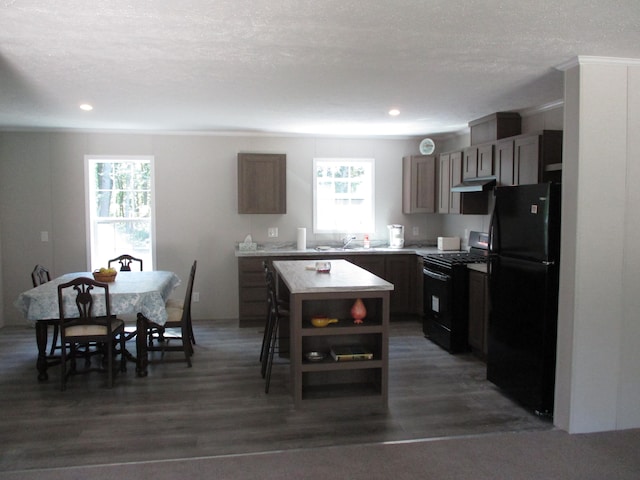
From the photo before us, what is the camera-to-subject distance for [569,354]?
10.1 ft

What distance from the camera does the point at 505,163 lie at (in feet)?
15.0

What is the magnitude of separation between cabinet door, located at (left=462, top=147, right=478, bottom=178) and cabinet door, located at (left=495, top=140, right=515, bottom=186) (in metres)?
0.45

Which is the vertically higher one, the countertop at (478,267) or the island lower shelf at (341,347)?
the countertop at (478,267)

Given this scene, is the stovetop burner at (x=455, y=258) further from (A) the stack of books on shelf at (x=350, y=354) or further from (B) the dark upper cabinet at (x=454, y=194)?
(A) the stack of books on shelf at (x=350, y=354)

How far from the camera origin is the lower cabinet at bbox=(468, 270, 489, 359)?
14.5 feet

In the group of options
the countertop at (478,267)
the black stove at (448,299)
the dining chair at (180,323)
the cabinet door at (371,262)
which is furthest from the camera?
the cabinet door at (371,262)

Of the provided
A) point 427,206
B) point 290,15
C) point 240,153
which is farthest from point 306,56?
point 427,206

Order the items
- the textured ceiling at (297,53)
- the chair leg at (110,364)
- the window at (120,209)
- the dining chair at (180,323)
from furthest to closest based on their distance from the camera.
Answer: the window at (120,209)
the dining chair at (180,323)
the chair leg at (110,364)
the textured ceiling at (297,53)

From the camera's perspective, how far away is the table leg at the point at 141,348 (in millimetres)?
4160

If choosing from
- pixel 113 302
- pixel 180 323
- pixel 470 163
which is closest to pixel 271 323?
pixel 180 323

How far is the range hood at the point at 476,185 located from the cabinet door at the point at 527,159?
438 millimetres

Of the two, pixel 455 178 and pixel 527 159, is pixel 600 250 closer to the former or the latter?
pixel 527 159

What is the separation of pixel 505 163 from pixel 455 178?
1151 millimetres

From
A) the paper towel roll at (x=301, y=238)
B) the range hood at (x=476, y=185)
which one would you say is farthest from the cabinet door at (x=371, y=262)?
the range hood at (x=476, y=185)
